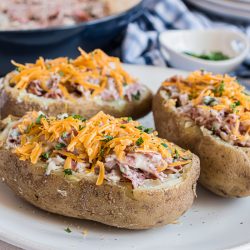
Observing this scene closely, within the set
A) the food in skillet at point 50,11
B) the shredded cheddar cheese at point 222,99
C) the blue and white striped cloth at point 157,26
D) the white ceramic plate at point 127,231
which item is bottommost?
the blue and white striped cloth at point 157,26

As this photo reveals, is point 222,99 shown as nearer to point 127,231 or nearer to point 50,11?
point 127,231

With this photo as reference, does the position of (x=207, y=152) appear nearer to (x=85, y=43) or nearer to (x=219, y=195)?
(x=219, y=195)

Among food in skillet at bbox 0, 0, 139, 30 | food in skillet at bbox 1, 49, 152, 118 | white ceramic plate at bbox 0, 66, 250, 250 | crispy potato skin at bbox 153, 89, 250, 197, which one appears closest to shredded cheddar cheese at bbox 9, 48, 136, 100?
food in skillet at bbox 1, 49, 152, 118

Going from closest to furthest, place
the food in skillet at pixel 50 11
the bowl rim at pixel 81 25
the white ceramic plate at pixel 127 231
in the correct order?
the white ceramic plate at pixel 127 231 → the bowl rim at pixel 81 25 → the food in skillet at pixel 50 11

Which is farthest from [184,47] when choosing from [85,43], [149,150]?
[149,150]

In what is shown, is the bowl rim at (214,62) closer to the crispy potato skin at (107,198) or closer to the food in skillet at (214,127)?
the food in skillet at (214,127)

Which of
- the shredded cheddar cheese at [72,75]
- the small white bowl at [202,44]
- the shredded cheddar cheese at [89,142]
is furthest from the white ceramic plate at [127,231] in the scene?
the small white bowl at [202,44]
